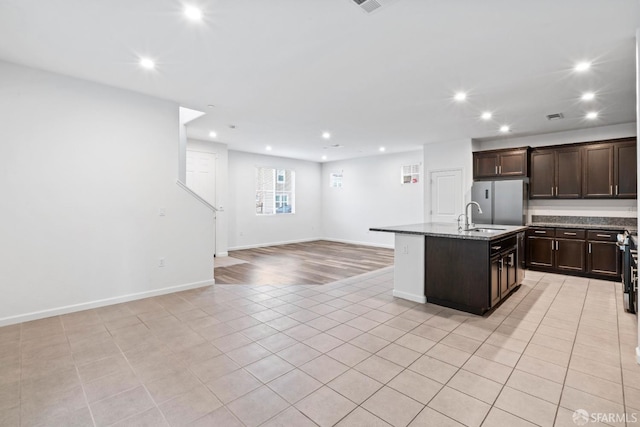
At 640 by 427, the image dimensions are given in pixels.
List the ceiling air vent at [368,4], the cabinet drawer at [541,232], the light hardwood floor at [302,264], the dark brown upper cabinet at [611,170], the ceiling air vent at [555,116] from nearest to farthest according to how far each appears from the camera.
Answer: the ceiling air vent at [368,4], the ceiling air vent at [555,116], the dark brown upper cabinet at [611,170], the light hardwood floor at [302,264], the cabinet drawer at [541,232]

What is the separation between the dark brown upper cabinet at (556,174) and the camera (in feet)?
18.3

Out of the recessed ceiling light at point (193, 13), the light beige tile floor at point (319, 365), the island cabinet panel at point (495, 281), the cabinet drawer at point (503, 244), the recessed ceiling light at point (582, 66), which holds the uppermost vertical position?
the recessed ceiling light at point (193, 13)

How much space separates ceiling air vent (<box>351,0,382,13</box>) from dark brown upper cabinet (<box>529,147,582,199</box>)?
5327 millimetres

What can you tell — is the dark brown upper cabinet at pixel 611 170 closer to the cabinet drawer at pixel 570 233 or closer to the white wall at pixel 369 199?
the cabinet drawer at pixel 570 233

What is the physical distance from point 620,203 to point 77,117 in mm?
8366

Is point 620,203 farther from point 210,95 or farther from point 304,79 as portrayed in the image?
point 210,95

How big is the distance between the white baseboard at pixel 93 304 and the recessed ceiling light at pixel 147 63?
110 inches

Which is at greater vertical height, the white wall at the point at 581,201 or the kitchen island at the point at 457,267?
the white wall at the point at 581,201

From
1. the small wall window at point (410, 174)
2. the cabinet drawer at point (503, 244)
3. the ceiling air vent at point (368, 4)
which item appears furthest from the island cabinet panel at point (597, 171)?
the ceiling air vent at point (368, 4)

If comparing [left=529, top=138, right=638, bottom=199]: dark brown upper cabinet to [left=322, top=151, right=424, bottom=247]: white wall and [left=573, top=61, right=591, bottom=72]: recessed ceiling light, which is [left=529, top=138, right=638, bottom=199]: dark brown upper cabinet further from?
[left=573, top=61, right=591, bottom=72]: recessed ceiling light

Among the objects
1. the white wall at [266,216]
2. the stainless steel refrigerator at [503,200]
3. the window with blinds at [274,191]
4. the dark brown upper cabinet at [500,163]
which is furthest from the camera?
the window with blinds at [274,191]

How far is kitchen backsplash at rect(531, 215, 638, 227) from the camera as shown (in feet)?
17.6

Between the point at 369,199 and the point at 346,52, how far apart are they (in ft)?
21.7

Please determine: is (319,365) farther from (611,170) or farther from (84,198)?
(611,170)
